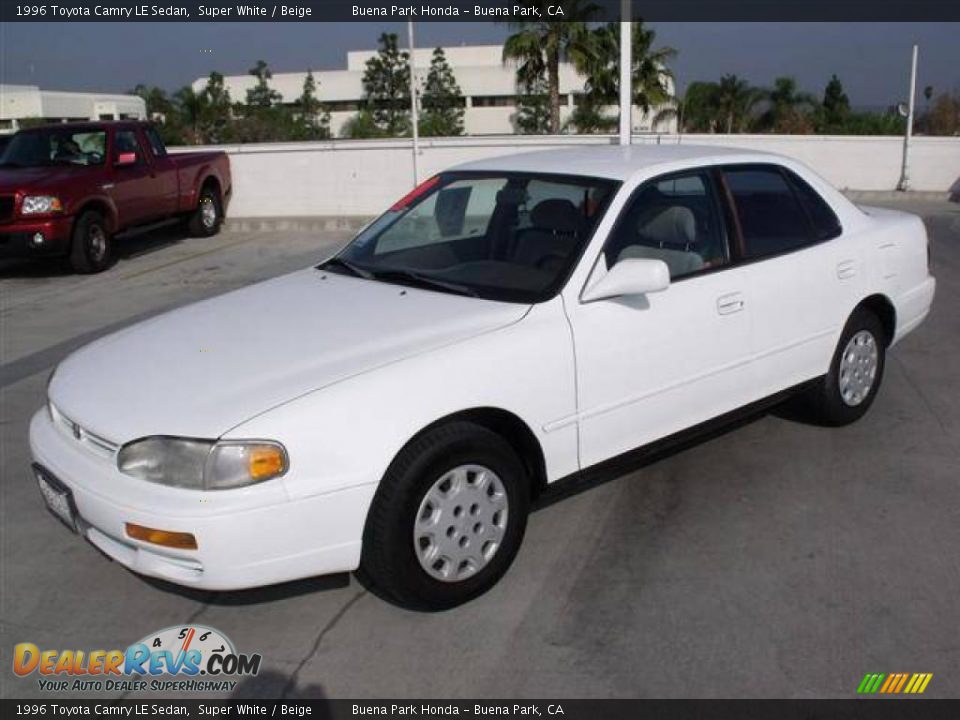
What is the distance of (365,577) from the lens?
339cm

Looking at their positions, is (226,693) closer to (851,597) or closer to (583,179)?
(851,597)

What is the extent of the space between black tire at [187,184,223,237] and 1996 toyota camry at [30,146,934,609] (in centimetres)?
1067

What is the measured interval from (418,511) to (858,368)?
9.78 ft

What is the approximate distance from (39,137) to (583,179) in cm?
1047

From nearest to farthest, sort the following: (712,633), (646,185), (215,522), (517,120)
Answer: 1. (215,522)
2. (712,633)
3. (646,185)
4. (517,120)

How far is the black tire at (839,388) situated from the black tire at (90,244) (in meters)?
9.49

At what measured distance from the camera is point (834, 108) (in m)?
49.9

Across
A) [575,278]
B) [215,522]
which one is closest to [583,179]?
[575,278]

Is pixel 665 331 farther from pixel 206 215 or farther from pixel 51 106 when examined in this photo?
pixel 51 106

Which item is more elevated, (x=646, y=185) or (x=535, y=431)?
(x=646, y=185)

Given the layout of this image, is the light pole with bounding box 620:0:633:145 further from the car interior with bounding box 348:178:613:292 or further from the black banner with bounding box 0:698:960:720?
the black banner with bounding box 0:698:960:720

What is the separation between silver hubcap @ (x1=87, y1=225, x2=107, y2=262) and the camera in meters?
11.8

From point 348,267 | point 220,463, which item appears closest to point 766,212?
point 348,267

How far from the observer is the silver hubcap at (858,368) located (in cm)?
501
